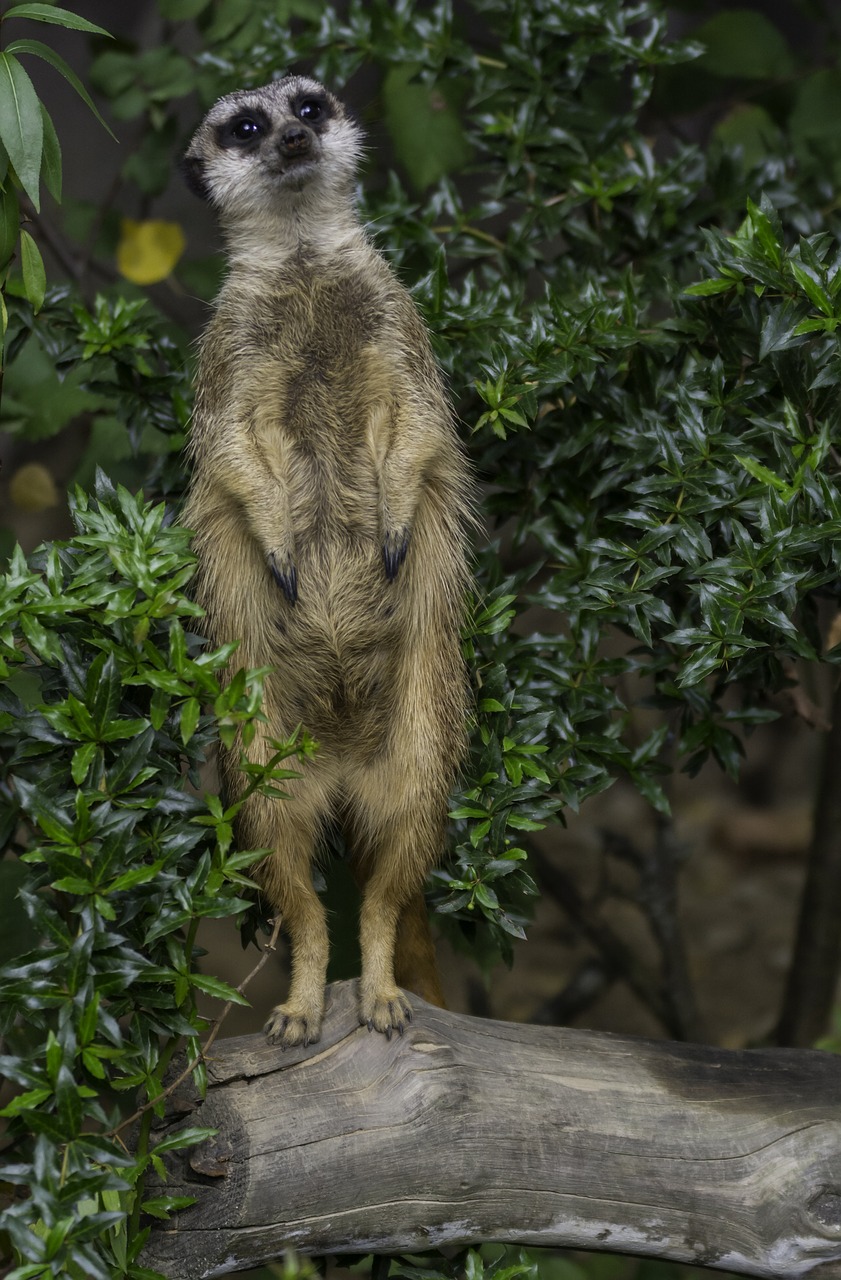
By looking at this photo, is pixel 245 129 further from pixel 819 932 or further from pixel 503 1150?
pixel 819 932

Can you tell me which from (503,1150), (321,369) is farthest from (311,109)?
(503,1150)

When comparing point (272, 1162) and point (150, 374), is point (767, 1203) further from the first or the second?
point (150, 374)

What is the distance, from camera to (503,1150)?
1.88 m

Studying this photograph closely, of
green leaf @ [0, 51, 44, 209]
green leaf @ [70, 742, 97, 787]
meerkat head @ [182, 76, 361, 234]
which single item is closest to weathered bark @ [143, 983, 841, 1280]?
green leaf @ [70, 742, 97, 787]

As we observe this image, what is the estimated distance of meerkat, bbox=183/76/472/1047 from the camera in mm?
2021

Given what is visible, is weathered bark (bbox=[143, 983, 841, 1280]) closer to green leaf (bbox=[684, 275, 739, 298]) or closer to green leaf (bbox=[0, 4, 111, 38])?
green leaf (bbox=[684, 275, 739, 298])

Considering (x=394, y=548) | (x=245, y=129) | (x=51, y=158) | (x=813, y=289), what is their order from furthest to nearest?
(x=245, y=129) < (x=394, y=548) < (x=813, y=289) < (x=51, y=158)

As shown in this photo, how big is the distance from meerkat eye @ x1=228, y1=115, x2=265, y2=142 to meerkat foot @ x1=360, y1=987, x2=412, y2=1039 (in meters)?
1.55

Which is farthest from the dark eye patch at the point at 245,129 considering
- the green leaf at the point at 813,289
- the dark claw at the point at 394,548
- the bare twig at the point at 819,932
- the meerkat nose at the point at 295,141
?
the bare twig at the point at 819,932

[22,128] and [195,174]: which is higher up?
[22,128]

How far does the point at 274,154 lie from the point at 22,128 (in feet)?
2.40

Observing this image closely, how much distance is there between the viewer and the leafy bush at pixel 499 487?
1.63 meters

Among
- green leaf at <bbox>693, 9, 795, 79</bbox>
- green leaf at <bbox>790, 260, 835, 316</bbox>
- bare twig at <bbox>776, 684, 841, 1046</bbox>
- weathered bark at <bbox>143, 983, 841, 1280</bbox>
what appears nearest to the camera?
weathered bark at <bbox>143, 983, 841, 1280</bbox>

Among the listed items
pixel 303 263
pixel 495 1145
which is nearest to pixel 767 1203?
pixel 495 1145
